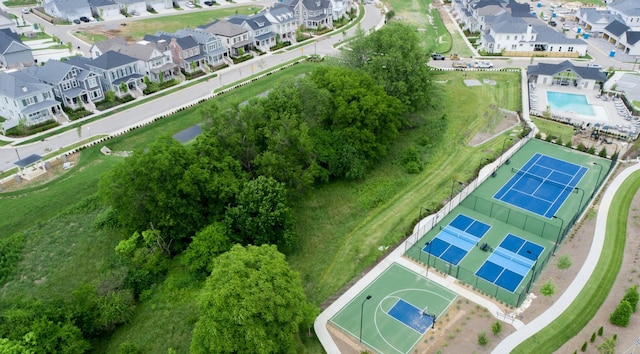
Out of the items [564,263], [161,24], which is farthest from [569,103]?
[161,24]

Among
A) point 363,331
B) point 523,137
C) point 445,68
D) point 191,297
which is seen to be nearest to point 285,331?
point 363,331

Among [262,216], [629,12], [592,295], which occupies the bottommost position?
[592,295]

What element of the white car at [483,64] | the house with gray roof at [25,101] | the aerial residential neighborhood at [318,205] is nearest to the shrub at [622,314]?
the aerial residential neighborhood at [318,205]

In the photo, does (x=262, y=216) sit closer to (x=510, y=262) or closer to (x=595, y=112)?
(x=510, y=262)

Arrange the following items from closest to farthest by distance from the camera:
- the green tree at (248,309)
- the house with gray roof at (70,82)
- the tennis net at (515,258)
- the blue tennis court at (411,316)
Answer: the green tree at (248,309) < the blue tennis court at (411,316) < the tennis net at (515,258) < the house with gray roof at (70,82)

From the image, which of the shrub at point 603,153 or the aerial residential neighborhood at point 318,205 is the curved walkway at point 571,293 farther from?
the shrub at point 603,153

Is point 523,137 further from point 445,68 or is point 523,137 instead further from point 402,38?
point 445,68
